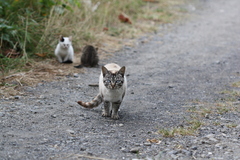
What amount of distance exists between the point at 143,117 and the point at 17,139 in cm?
180

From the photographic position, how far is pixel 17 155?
3.41 m

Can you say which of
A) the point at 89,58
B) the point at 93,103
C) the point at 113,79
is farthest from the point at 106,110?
the point at 89,58

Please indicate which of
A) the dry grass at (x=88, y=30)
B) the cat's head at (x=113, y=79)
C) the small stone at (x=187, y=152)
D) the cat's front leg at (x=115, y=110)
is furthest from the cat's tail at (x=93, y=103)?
the small stone at (x=187, y=152)

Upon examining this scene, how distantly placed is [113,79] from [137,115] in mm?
693

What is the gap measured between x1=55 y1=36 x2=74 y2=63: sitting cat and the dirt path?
2.02 ft

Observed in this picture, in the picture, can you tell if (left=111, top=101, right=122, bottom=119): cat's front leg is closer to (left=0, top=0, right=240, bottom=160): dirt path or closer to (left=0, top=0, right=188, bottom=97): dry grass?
(left=0, top=0, right=240, bottom=160): dirt path

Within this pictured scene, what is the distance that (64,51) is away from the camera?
24.9 feet

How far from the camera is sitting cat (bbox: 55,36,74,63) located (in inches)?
298

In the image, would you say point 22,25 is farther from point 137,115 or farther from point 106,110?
point 137,115

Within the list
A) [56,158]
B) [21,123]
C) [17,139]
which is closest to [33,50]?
[21,123]

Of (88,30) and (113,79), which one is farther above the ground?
(88,30)

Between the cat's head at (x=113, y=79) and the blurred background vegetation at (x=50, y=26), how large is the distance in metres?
2.29

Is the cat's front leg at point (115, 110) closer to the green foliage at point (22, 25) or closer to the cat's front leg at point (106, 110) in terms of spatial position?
the cat's front leg at point (106, 110)

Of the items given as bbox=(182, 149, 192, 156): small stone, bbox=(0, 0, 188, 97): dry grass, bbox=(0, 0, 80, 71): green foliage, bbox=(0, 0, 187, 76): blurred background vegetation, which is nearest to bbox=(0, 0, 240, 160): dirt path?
bbox=(182, 149, 192, 156): small stone
